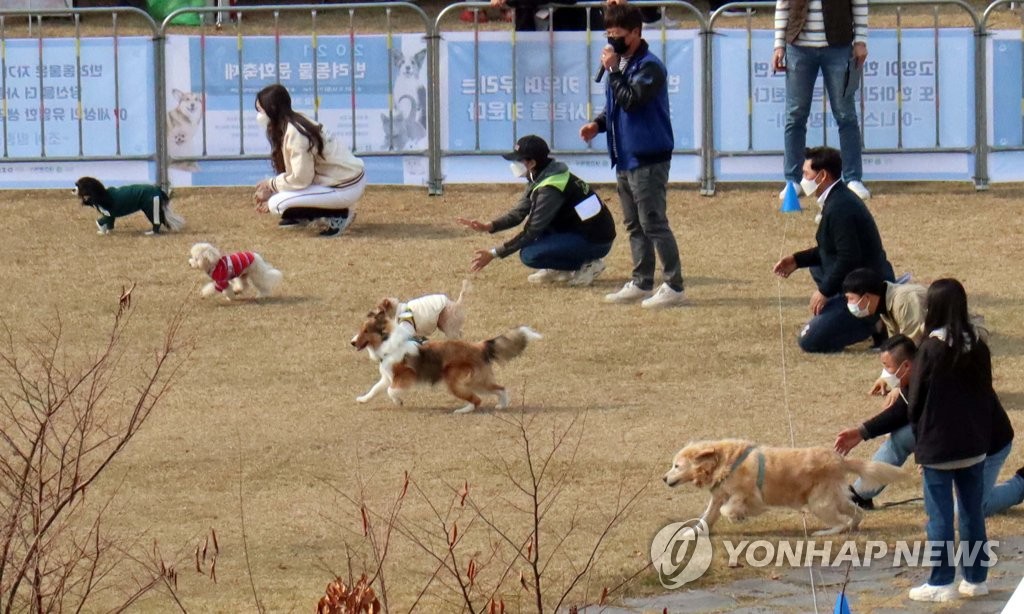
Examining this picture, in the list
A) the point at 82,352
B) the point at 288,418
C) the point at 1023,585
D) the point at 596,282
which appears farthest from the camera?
the point at 596,282

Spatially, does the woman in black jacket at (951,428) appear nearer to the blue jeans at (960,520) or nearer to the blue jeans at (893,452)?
the blue jeans at (960,520)

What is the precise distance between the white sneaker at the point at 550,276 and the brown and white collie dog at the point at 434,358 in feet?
9.63

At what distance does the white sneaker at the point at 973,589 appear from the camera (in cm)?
725

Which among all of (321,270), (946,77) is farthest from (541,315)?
(946,77)

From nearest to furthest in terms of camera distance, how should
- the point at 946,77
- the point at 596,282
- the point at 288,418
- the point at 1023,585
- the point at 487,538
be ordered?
the point at 1023,585, the point at 487,538, the point at 288,418, the point at 596,282, the point at 946,77

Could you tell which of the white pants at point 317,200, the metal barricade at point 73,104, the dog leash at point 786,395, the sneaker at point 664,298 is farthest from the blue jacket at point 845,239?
the metal barricade at point 73,104

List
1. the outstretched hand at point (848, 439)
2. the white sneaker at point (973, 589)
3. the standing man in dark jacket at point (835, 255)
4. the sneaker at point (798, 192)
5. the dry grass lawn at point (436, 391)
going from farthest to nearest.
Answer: the sneaker at point (798, 192) → the standing man in dark jacket at point (835, 255) → the dry grass lawn at point (436, 391) → the outstretched hand at point (848, 439) → the white sneaker at point (973, 589)

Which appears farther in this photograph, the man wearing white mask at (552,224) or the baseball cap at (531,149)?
the man wearing white mask at (552,224)

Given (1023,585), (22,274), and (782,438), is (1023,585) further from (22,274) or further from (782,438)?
(22,274)

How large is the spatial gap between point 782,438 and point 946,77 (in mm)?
6912

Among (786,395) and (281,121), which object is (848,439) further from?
(281,121)

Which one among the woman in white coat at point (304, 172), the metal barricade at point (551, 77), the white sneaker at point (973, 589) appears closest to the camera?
the white sneaker at point (973, 589)

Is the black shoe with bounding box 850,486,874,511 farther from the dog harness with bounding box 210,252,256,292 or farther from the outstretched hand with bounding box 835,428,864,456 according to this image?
the dog harness with bounding box 210,252,256,292

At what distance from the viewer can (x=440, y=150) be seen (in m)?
15.9
